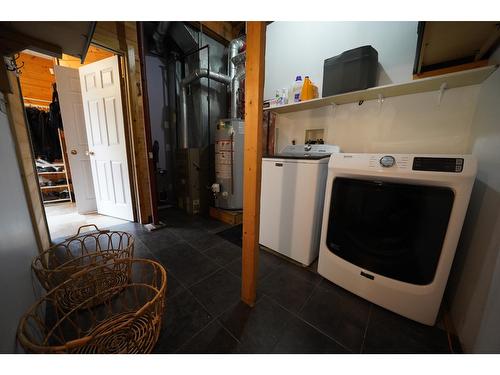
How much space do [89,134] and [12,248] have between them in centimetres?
229

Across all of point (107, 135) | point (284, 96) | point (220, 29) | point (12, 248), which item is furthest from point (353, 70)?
point (107, 135)

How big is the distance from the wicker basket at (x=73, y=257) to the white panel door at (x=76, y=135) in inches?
41.1

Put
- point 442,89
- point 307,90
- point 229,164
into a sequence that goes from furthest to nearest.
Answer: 1. point 229,164
2. point 307,90
3. point 442,89

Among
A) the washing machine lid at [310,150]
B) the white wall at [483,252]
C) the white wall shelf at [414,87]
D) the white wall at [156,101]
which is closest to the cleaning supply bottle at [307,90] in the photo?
the white wall shelf at [414,87]

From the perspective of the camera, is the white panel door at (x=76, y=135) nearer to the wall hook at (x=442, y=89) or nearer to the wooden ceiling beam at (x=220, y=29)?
the wooden ceiling beam at (x=220, y=29)

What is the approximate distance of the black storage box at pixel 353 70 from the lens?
143 cm

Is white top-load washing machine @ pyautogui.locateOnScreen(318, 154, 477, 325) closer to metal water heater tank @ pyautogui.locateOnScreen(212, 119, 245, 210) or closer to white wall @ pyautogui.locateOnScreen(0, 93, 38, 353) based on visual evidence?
metal water heater tank @ pyautogui.locateOnScreen(212, 119, 245, 210)

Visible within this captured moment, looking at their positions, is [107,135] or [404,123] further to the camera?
[107,135]

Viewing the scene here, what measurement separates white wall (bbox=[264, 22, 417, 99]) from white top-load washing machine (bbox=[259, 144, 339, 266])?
77 cm

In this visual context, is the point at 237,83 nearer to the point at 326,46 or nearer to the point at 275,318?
the point at 326,46

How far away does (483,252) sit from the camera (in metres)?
0.86
